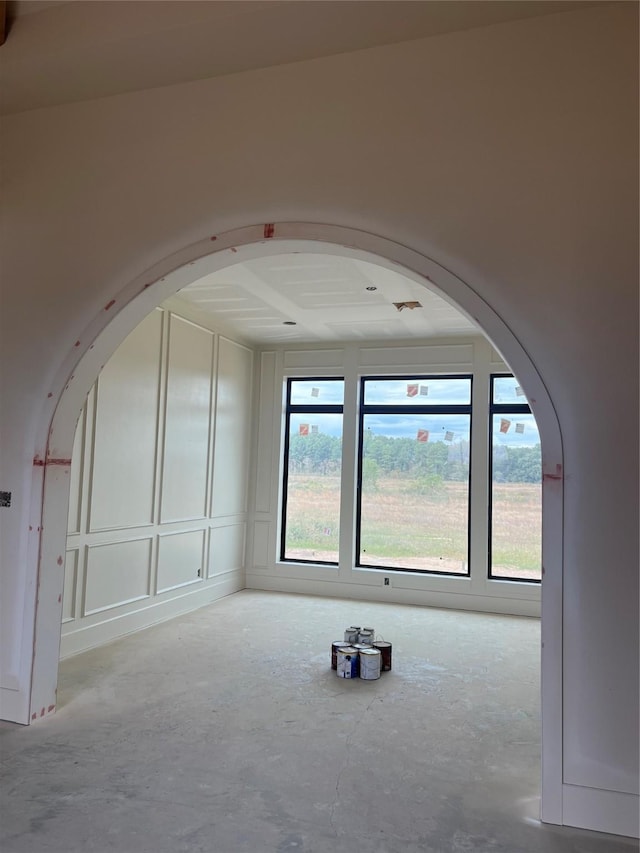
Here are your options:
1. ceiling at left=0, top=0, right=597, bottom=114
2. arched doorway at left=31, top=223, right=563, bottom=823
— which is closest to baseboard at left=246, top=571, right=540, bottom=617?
arched doorway at left=31, top=223, right=563, bottom=823

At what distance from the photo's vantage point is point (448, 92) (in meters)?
2.78

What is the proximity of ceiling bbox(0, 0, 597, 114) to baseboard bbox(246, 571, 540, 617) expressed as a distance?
5.39 meters

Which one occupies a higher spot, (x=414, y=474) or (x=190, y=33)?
(x=190, y=33)

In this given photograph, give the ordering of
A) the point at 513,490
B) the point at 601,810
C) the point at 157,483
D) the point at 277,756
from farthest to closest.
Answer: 1. the point at 513,490
2. the point at 157,483
3. the point at 277,756
4. the point at 601,810

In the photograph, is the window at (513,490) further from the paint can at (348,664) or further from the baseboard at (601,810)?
the baseboard at (601,810)

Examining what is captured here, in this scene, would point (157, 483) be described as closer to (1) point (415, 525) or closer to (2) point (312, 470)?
(2) point (312, 470)

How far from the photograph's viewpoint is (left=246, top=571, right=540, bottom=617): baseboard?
632 centimetres

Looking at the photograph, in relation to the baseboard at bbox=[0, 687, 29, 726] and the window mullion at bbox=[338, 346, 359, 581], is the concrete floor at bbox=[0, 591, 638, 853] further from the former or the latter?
the window mullion at bbox=[338, 346, 359, 581]

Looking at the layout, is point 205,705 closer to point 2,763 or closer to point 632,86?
point 2,763

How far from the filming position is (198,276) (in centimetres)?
329

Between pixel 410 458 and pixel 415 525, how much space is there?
80cm

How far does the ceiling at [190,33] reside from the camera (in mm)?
2604

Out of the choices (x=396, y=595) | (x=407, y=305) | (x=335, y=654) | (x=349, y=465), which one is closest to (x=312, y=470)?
(x=349, y=465)

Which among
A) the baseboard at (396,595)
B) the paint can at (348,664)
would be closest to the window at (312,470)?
the baseboard at (396,595)
